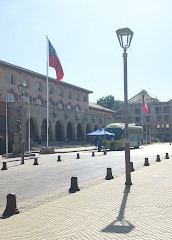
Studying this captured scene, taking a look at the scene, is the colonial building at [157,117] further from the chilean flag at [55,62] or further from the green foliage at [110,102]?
the chilean flag at [55,62]

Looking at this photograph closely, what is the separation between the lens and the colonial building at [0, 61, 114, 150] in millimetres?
46375

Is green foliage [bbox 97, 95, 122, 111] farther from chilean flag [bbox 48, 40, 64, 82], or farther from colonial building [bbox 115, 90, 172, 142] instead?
chilean flag [bbox 48, 40, 64, 82]

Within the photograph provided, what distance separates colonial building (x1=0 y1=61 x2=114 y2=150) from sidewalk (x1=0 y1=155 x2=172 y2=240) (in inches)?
1246

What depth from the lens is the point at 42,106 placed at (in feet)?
170

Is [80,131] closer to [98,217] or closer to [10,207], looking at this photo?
[10,207]

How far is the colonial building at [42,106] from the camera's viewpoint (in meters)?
46.4

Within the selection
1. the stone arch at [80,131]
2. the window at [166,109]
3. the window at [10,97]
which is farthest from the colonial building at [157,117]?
the window at [10,97]

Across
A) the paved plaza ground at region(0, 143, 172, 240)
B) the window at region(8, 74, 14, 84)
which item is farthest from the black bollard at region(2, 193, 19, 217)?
the window at region(8, 74, 14, 84)

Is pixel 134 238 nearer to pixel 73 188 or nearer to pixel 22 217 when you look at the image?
pixel 22 217

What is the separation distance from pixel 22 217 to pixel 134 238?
9.47 ft

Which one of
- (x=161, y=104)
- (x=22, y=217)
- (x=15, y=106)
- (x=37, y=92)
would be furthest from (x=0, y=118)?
(x=161, y=104)

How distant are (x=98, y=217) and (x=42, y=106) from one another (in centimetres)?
4608

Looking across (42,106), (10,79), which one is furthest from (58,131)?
(10,79)

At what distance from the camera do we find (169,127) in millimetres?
109438
